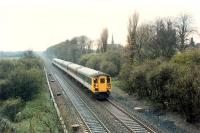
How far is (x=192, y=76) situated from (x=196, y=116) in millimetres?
3446

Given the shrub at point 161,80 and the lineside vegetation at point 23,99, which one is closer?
the shrub at point 161,80

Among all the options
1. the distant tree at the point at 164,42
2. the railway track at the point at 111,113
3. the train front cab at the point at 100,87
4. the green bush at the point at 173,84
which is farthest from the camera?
the distant tree at the point at 164,42

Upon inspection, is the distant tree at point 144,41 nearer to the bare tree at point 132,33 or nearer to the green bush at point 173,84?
the bare tree at point 132,33

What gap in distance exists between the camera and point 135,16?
44.0 m

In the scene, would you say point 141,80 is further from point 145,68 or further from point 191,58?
point 191,58

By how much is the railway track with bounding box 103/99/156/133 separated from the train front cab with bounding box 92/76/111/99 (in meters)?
1.59

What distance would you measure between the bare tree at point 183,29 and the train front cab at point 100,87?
2301 centimetres

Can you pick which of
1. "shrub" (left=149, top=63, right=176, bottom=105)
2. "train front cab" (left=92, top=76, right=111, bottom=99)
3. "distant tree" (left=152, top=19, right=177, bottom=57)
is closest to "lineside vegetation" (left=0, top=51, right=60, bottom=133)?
"train front cab" (left=92, top=76, right=111, bottom=99)

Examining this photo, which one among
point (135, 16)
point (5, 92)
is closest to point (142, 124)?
point (5, 92)

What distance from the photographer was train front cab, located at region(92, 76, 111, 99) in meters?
30.2

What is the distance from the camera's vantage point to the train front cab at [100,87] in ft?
99.2

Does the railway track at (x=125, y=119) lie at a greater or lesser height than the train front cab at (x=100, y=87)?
lesser

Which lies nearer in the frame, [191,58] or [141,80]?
[191,58]

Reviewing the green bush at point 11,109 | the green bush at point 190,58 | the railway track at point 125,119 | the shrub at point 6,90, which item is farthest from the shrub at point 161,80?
the shrub at point 6,90
